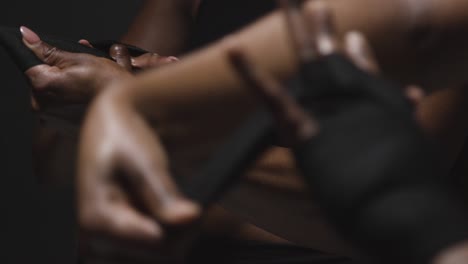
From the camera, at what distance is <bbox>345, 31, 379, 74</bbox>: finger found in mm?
368

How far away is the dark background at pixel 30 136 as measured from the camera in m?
1.34

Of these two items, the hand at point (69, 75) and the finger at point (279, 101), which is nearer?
the finger at point (279, 101)

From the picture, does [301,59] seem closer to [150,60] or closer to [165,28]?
[150,60]

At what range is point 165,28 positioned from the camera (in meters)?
0.97

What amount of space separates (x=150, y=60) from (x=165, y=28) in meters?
0.24

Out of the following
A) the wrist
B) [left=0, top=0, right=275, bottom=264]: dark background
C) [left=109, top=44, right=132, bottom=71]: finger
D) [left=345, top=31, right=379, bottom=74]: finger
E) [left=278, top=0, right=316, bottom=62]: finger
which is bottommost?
[left=0, top=0, right=275, bottom=264]: dark background

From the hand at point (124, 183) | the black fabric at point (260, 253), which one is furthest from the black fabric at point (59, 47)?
the hand at point (124, 183)

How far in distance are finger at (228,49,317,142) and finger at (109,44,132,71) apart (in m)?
0.38

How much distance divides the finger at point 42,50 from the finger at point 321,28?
1.08 ft

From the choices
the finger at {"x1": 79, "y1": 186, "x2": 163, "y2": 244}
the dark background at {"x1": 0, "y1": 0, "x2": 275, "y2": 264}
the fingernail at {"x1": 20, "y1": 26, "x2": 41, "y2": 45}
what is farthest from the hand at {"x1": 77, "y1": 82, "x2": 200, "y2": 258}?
the dark background at {"x1": 0, "y1": 0, "x2": 275, "y2": 264}

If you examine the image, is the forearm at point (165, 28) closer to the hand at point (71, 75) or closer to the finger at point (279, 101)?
the hand at point (71, 75)

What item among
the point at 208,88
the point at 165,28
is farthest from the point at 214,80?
the point at 165,28

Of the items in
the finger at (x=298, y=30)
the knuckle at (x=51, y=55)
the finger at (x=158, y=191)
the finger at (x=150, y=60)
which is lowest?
the knuckle at (x=51, y=55)

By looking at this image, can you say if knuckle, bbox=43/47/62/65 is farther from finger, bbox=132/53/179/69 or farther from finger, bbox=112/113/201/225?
finger, bbox=112/113/201/225
